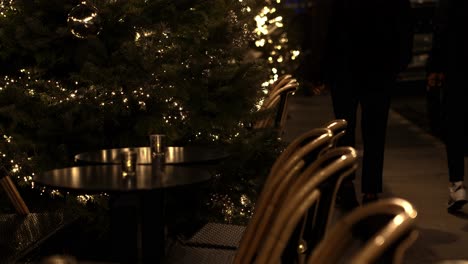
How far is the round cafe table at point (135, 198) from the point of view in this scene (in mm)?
3445

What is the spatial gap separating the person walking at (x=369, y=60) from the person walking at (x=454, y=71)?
0.26 m

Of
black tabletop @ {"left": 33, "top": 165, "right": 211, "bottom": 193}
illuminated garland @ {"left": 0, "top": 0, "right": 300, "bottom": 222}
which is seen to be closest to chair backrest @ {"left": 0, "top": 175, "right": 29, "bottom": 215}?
illuminated garland @ {"left": 0, "top": 0, "right": 300, "bottom": 222}

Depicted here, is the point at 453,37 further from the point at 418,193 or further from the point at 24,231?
the point at 24,231

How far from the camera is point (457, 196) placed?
7488 mm

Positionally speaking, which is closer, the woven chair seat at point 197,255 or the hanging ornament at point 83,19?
the woven chair seat at point 197,255

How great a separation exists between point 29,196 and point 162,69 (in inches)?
53.4

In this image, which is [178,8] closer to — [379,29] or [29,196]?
[29,196]

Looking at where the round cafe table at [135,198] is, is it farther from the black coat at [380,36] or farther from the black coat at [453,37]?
the black coat at [453,37]

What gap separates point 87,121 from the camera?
17.7 ft

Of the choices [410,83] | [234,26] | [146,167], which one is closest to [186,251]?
[146,167]

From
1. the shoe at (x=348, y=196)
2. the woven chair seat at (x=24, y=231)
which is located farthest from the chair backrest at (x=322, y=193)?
the shoe at (x=348, y=196)

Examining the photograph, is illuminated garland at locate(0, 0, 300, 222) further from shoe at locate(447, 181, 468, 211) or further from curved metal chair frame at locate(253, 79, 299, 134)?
shoe at locate(447, 181, 468, 211)

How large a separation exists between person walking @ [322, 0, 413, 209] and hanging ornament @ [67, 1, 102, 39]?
9.69 feet

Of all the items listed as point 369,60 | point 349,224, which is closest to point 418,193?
point 369,60
